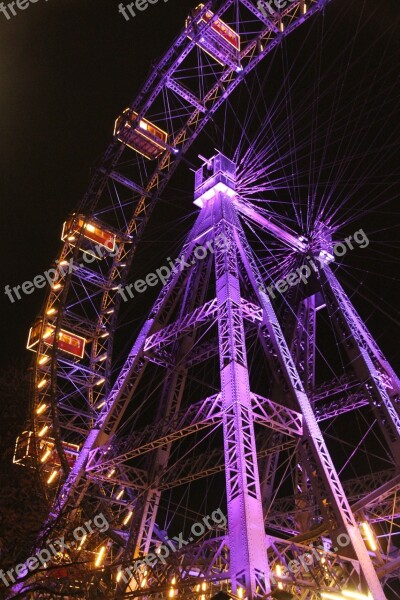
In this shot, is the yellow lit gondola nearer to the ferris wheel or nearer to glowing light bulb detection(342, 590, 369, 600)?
the ferris wheel

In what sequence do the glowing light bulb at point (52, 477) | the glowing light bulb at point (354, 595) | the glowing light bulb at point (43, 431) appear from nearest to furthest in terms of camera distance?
the glowing light bulb at point (354, 595), the glowing light bulb at point (52, 477), the glowing light bulb at point (43, 431)

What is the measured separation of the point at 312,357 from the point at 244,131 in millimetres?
8260

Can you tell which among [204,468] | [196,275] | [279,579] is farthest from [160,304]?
[279,579]

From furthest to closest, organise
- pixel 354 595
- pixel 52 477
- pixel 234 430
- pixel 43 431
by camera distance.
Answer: pixel 43 431 → pixel 52 477 → pixel 234 430 → pixel 354 595

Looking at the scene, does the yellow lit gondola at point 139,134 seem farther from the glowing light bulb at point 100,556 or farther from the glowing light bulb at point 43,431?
the glowing light bulb at point 100,556

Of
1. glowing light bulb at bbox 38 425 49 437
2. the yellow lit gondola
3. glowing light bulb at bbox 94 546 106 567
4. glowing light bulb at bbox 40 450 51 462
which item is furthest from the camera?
the yellow lit gondola

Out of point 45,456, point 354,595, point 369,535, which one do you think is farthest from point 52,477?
point 354,595

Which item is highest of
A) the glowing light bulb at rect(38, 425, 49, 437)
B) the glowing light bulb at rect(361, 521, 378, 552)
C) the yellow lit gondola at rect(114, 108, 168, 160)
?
the yellow lit gondola at rect(114, 108, 168, 160)

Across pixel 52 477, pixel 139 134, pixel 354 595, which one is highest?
pixel 139 134

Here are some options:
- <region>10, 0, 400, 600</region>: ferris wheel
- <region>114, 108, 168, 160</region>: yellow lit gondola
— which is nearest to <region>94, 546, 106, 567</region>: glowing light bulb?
<region>10, 0, 400, 600</region>: ferris wheel

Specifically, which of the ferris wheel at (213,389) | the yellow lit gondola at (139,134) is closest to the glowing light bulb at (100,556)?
the ferris wheel at (213,389)

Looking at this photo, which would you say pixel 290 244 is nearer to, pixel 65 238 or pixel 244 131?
pixel 244 131

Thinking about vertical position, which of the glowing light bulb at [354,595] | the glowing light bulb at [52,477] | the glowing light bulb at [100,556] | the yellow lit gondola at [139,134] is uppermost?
the yellow lit gondola at [139,134]

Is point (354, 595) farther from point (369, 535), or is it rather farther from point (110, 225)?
point (110, 225)
